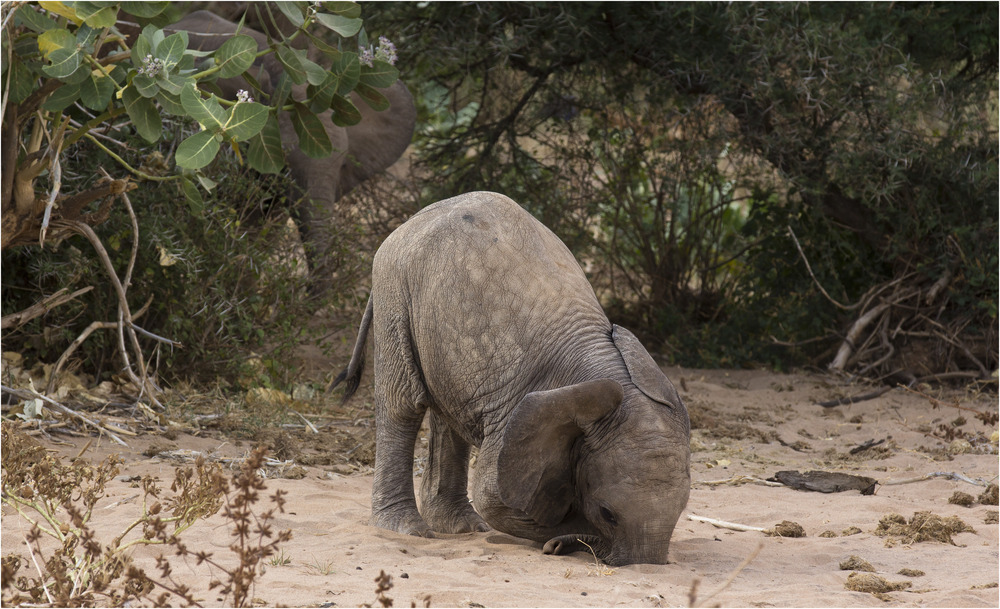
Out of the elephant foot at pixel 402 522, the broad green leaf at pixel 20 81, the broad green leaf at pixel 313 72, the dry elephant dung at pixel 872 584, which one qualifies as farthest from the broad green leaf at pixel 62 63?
the dry elephant dung at pixel 872 584

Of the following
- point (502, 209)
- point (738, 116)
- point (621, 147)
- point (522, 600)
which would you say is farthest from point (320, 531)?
point (621, 147)

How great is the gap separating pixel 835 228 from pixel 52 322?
752 centimetres

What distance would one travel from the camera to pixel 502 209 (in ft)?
15.4

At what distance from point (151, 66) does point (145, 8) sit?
1.22ft

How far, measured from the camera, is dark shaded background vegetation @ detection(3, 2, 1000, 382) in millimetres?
7629

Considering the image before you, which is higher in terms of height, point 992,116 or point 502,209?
point 992,116

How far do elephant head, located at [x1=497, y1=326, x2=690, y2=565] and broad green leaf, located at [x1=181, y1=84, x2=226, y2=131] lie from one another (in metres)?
1.97

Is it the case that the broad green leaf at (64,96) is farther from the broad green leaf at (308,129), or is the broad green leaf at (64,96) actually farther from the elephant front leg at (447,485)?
the elephant front leg at (447,485)

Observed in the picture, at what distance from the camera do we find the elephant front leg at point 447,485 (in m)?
5.02

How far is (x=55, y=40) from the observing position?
451cm

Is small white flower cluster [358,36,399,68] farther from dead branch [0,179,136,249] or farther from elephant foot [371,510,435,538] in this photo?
elephant foot [371,510,435,538]

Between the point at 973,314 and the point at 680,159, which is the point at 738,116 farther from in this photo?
the point at 973,314

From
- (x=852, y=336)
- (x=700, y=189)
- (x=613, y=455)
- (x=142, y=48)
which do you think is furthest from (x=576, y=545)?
(x=700, y=189)

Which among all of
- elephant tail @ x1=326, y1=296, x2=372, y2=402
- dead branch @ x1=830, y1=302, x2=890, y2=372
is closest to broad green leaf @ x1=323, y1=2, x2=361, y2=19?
elephant tail @ x1=326, y1=296, x2=372, y2=402
